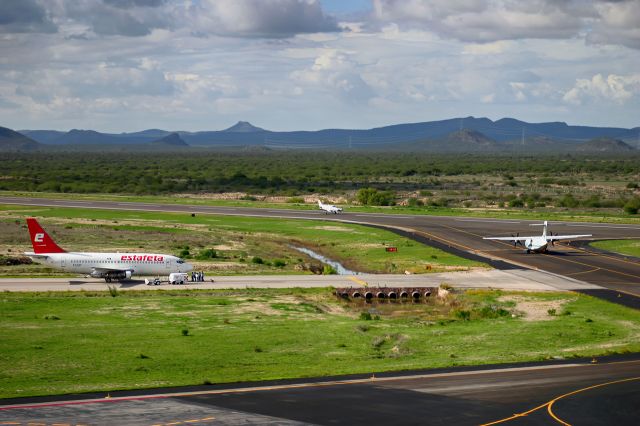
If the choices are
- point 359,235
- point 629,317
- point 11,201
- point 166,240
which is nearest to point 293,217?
point 359,235

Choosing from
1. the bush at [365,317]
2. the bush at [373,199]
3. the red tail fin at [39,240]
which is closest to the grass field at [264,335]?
the bush at [365,317]

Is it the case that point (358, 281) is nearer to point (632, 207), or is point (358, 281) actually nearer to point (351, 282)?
point (351, 282)

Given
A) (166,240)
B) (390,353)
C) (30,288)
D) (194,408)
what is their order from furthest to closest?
(166,240), (30,288), (390,353), (194,408)

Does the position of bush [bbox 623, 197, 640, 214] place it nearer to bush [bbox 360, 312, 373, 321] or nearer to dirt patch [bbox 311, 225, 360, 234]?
dirt patch [bbox 311, 225, 360, 234]

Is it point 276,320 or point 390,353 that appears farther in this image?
point 276,320

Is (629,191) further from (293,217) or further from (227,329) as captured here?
(227,329)

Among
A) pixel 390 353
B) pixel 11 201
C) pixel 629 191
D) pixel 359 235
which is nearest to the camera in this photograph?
pixel 390 353
